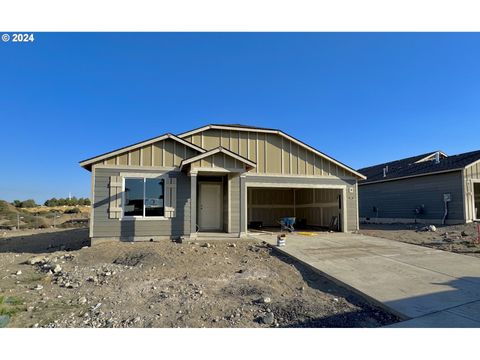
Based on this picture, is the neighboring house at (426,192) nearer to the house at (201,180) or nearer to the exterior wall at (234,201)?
the house at (201,180)

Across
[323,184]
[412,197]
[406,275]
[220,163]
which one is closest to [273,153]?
[323,184]

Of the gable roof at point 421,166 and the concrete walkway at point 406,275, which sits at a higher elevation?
the gable roof at point 421,166

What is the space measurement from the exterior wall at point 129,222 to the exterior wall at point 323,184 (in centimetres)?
343

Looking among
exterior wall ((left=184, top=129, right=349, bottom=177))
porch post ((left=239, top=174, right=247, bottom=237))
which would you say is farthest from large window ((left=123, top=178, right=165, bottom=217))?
exterior wall ((left=184, top=129, right=349, bottom=177))

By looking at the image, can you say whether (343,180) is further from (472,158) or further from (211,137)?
(472,158)

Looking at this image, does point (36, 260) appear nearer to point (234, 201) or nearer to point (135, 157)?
point (135, 157)

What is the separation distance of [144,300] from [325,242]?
7.44m

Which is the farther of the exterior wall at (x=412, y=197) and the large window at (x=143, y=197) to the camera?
the exterior wall at (x=412, y=197)

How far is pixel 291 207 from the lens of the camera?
66.6 ft

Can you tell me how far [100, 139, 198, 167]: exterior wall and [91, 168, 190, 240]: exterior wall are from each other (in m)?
0.30

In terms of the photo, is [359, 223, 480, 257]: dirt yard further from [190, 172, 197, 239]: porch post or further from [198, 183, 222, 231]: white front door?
[190, 172, 197, 239]: porch post

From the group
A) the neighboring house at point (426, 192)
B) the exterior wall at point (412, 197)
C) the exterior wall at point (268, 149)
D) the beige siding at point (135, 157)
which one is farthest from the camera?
the exterior wall at point (412, 197)

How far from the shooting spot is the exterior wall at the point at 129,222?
37.8 ft

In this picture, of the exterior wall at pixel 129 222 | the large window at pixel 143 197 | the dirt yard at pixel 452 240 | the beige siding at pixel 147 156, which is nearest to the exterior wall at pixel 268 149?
the beige siding at pixel 147 156
